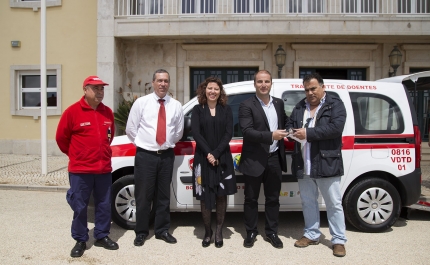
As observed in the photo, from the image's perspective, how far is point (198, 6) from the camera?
11266mm

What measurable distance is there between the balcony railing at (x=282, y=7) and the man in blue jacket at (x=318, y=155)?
7571mm

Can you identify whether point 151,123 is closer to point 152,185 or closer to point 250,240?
point 152,185

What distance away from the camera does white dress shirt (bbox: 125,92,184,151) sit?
164 inches

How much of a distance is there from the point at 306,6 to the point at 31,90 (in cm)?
933

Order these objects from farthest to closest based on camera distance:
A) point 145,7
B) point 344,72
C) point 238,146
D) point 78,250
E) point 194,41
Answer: point 344,72
point 194,41
point 145,7
point 238,146
point 78,250

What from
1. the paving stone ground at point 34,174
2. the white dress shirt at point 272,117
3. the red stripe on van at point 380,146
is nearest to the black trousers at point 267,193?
the white dress shirt at point 272,117

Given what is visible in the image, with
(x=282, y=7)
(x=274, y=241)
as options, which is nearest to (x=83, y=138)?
(x=274, y=241)

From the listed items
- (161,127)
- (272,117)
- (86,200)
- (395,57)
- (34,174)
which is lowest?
(34,174)

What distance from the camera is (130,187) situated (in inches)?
183

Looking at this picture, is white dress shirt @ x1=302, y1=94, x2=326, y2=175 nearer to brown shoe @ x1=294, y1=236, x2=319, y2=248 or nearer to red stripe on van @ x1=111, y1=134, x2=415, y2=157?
red stripe on van @ x1=111, y1=134, x2=415, y2=157

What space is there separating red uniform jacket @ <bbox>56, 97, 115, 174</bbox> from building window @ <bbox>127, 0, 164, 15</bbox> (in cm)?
827

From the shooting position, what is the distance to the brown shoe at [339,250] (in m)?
3.83

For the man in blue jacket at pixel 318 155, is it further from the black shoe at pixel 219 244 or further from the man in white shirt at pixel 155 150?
the man in white shirt at pixel 155 150

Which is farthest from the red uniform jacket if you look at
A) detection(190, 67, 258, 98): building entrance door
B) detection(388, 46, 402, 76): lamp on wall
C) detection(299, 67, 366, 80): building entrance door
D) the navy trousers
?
detection(388, 46, 402, 76): lamp on wall
